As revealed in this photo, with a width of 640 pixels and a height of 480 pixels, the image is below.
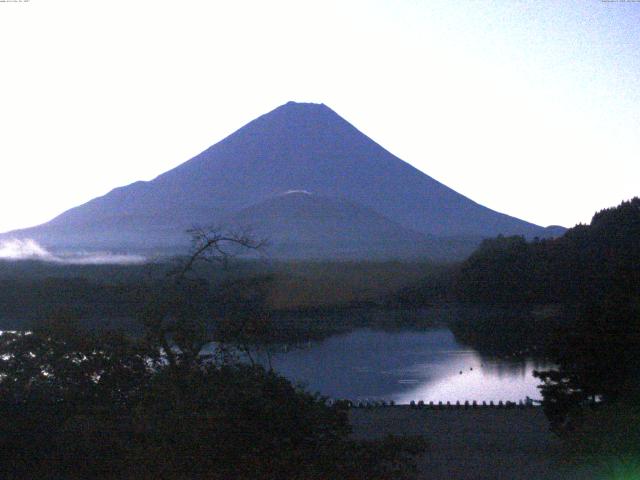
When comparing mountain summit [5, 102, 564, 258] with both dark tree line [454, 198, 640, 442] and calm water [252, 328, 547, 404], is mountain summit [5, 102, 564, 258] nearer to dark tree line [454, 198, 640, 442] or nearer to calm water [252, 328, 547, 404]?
dark tree line [454, 198, 640, 442]

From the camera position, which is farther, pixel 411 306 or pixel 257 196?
pixel 257 196

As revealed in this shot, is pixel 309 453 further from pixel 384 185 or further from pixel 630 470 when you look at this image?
pixel 384 185

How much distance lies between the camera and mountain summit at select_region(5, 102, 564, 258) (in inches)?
1854

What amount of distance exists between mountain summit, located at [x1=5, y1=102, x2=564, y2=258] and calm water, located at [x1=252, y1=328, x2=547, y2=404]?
18243 millimetres

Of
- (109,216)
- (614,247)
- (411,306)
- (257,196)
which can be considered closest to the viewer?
(411,306)

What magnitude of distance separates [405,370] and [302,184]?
3557 cm

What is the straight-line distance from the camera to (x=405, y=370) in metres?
21.1

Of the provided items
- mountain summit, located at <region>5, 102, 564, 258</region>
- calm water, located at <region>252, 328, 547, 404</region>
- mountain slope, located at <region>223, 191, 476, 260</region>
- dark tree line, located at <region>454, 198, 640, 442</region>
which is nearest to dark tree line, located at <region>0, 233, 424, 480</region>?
dark tree line, located at <region>454, 198, 640, 442</region>

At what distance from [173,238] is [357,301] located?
10651 millimetres

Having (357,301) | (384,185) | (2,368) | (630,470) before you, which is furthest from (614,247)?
(384,185)

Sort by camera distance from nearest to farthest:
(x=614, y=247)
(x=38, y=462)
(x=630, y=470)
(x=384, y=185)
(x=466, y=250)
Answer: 1. (x=38, y=462)
2. (x=630, y=470)
3. (x=614, y=247)
4. (x=466, y=250)
5. (x=384, y=185)

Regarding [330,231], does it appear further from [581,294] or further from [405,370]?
[405,370]

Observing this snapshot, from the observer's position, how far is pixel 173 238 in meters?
29.4

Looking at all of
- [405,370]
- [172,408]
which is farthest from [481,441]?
[405,370]
